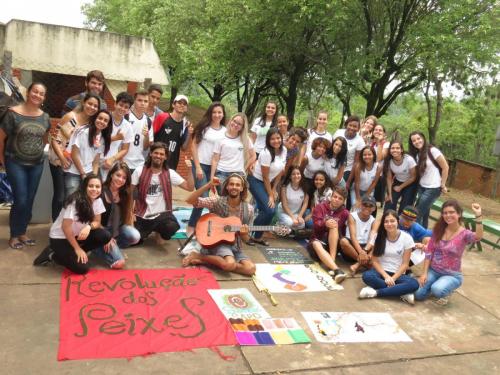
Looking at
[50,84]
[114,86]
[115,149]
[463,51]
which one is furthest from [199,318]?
[50,84]

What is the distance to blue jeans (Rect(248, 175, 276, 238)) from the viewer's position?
638cm

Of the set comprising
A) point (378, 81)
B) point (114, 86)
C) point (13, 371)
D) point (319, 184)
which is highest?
point (378, 81)

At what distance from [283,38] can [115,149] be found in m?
11.7

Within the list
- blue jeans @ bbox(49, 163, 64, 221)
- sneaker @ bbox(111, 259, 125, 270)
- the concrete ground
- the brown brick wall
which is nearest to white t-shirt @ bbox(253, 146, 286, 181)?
the concrete ground

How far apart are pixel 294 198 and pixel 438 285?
7.54ft

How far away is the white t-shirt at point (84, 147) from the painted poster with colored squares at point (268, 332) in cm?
241

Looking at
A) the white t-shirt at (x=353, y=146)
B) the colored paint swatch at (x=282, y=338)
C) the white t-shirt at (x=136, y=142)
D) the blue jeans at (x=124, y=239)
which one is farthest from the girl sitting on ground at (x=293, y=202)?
the colored paint swatch at (x=282, y=338)

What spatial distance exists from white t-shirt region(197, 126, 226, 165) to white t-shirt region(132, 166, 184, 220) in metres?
0.59

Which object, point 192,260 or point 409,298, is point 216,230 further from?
point 409,298

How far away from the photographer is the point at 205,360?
11.5 feet

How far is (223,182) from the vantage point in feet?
19.0

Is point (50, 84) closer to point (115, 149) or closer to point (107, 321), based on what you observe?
point (115, 149)

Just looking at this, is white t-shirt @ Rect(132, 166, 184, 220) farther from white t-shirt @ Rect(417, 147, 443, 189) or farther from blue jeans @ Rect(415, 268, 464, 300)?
white t-shirt @ Rect(417, 147, 443, 189)

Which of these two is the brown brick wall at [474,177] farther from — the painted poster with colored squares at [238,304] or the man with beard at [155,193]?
the painted poster with colored squares at [238,304]
